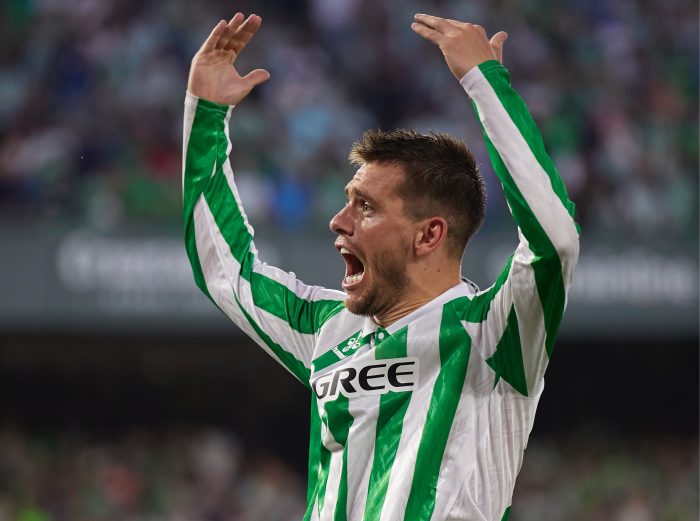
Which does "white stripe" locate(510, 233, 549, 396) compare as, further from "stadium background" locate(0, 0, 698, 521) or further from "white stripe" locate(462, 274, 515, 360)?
"stadium background" locate(0, 0, 698, 521)

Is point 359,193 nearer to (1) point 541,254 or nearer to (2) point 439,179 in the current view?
(2) point 439,179

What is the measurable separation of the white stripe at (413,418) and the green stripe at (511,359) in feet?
0.50

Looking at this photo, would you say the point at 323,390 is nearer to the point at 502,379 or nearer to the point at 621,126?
the point at 502,379

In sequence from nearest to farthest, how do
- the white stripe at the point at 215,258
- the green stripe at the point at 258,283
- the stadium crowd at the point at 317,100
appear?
the green stripe at the point at 258,283 → the white stripe at the point at 215,258 → the stadium crowd at the point at 317,100

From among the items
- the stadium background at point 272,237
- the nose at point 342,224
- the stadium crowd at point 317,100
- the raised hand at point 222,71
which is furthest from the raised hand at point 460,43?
the stadium crowd at point 317,100

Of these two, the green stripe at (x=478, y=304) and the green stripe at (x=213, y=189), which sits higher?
the green stripe at (x=213, y=189)

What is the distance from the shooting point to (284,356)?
11.5 ft

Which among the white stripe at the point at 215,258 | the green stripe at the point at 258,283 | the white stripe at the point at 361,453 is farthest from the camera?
the white stripe at the point at 215,258

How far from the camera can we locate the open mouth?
3.15 m

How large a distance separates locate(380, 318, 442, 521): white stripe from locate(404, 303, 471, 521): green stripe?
0.01 metres

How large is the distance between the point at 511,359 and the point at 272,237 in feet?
22.4

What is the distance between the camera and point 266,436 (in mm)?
11516

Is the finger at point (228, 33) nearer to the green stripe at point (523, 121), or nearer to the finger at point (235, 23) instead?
the finger at point (235, 23)

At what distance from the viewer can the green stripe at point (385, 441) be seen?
9.72 ft
